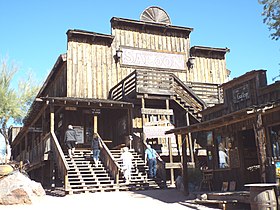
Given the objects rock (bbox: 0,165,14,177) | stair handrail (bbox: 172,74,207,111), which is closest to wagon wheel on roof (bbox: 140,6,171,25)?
stair handrail (bbox: 172,74,207,111)

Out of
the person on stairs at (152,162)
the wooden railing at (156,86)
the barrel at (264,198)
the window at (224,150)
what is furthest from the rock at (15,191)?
the wooden railing at (156,86)

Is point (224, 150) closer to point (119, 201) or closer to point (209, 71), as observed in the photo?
point (119, 201)

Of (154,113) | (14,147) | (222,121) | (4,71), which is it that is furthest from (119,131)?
(14,147)

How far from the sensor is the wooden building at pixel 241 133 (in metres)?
11.3

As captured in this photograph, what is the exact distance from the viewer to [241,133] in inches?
535

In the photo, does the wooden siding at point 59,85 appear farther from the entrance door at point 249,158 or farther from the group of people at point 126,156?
the entrance door at point 249,158

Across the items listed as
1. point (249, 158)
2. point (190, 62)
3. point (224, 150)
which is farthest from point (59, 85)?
point (249, 158)

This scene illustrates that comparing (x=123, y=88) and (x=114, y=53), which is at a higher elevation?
(x=114, y=53)

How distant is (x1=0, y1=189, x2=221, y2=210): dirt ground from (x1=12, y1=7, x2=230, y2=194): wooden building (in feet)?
11.8

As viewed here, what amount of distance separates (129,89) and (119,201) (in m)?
9.32

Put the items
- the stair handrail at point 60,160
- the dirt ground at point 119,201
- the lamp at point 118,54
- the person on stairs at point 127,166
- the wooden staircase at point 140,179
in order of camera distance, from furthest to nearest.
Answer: the lamp at point 118,54 → the person on stairs at point 127,166 → the wooden staircase at point 140,179 → the stair handrail at point 60,160 → the dirt ground at point 119,201

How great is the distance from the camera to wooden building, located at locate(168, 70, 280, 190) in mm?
11273

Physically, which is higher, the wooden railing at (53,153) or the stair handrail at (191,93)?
the stair handrail at (191,93)

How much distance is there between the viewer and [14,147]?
38.7 metres
